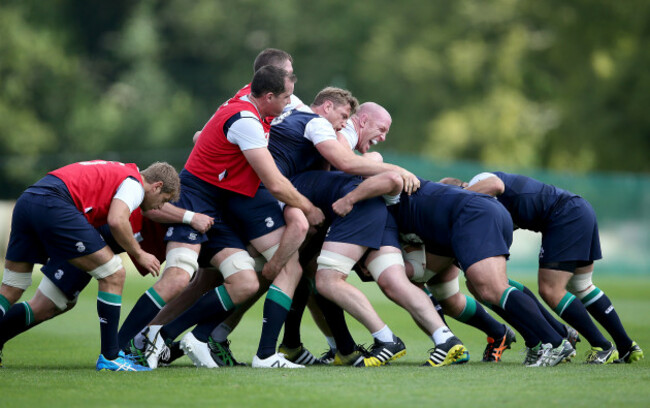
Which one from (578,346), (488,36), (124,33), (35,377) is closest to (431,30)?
(488,36)

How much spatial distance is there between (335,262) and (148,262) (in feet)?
4.61

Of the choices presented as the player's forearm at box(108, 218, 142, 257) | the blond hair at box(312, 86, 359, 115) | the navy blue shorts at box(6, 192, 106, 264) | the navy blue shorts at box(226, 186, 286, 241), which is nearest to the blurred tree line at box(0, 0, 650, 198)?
the blond hair at box(312, 86, 359, 115)

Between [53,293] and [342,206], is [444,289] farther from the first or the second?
[53,293]

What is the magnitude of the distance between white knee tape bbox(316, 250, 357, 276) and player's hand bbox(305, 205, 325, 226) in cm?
29

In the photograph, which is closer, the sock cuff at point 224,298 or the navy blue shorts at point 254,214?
the sock cuff at point 224,298

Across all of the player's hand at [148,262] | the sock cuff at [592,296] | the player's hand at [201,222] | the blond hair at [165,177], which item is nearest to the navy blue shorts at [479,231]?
the sock cuff at [592,296]

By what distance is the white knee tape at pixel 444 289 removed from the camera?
314 inches

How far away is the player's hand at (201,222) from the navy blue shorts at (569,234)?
2745 millimetres

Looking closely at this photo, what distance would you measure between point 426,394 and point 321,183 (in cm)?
264

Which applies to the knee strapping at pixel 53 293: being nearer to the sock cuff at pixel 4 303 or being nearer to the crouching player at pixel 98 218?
the sock cuff at pixel 4 303

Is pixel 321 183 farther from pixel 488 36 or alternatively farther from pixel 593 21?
pixel 488 36

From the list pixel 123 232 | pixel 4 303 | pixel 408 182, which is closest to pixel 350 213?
pixel 408 182

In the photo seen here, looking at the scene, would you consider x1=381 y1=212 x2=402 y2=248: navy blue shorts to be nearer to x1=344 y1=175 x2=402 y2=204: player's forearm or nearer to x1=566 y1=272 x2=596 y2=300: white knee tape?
x1=344 y1=175 x2=402 y2=204: player's forearm

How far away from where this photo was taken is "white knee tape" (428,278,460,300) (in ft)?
26.1
